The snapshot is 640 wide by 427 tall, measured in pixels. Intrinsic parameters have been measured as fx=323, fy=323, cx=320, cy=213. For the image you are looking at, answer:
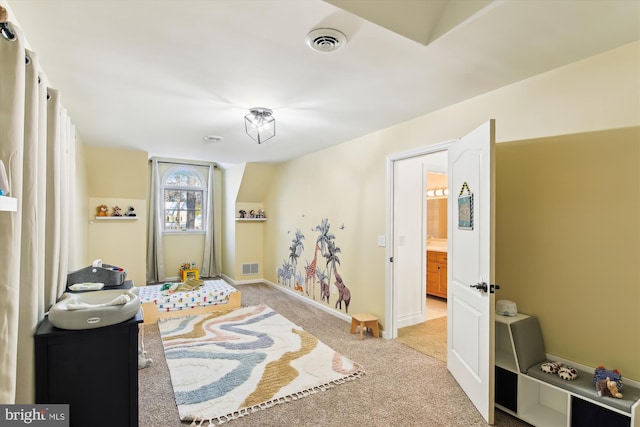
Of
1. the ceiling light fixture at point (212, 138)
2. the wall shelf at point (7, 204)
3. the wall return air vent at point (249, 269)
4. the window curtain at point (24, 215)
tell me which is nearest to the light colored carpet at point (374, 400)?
the window curtain at point (24, 215)

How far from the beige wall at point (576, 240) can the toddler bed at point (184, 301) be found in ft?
11.8

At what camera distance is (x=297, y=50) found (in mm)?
1934

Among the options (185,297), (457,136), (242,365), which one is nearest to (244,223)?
(185,297)

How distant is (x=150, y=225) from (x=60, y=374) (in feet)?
17.3

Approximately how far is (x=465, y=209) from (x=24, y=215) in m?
2.68

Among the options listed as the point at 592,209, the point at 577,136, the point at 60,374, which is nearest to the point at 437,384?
the point at 592,209

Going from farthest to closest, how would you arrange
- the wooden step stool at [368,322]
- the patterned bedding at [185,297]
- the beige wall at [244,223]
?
the beige wall at [244,223] < the patterned bedding at [185,297] < the wooden step stool at [368,322]

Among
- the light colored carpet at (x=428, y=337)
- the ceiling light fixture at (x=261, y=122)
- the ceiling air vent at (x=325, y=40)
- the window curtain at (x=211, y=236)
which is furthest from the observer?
the window curtain at (x=211, y=236)

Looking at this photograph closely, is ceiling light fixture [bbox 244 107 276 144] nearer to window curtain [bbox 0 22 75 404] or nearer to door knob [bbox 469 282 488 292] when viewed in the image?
window curtain [bbox 0 22 75 404]

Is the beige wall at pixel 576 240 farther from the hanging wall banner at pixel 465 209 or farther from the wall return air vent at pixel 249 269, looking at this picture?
Result: the wall return air vent at pixel 249 269

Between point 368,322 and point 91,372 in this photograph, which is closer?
point 91,372

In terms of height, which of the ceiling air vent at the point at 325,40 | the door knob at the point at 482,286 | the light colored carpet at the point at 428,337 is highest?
the ceiling air vent at the point at 325,40

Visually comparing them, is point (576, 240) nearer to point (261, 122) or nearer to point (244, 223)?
point (261, 122)

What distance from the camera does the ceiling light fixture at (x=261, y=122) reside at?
3035 mm
